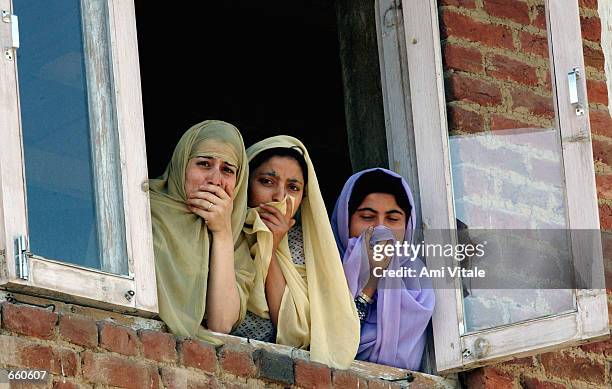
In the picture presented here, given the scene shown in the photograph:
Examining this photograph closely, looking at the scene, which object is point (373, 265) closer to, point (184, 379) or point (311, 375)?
point (311, 375)

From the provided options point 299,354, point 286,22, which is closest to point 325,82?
point 286,22

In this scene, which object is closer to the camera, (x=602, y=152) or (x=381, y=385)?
(x=381, y=385)

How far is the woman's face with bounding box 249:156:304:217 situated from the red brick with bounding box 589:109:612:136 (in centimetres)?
106

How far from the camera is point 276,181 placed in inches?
228

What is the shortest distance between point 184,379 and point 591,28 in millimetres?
2177

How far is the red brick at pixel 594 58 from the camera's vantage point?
6.29m

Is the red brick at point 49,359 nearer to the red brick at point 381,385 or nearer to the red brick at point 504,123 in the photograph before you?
the red brick at point 381,385

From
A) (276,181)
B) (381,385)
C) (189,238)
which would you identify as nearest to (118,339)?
(189,238)

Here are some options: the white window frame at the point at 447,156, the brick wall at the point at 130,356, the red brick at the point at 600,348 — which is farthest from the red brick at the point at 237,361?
the red brick at the point at 600,348

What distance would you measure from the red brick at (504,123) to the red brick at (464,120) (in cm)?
5

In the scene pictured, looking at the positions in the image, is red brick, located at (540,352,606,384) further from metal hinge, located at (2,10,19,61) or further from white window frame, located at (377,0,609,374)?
metal hinge, located at (2,10,19,61)

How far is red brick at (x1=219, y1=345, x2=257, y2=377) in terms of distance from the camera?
5.11 m

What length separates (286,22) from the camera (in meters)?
7.81

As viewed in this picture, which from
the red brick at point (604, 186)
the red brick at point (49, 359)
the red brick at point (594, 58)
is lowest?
the red brick at point (49, 359)
